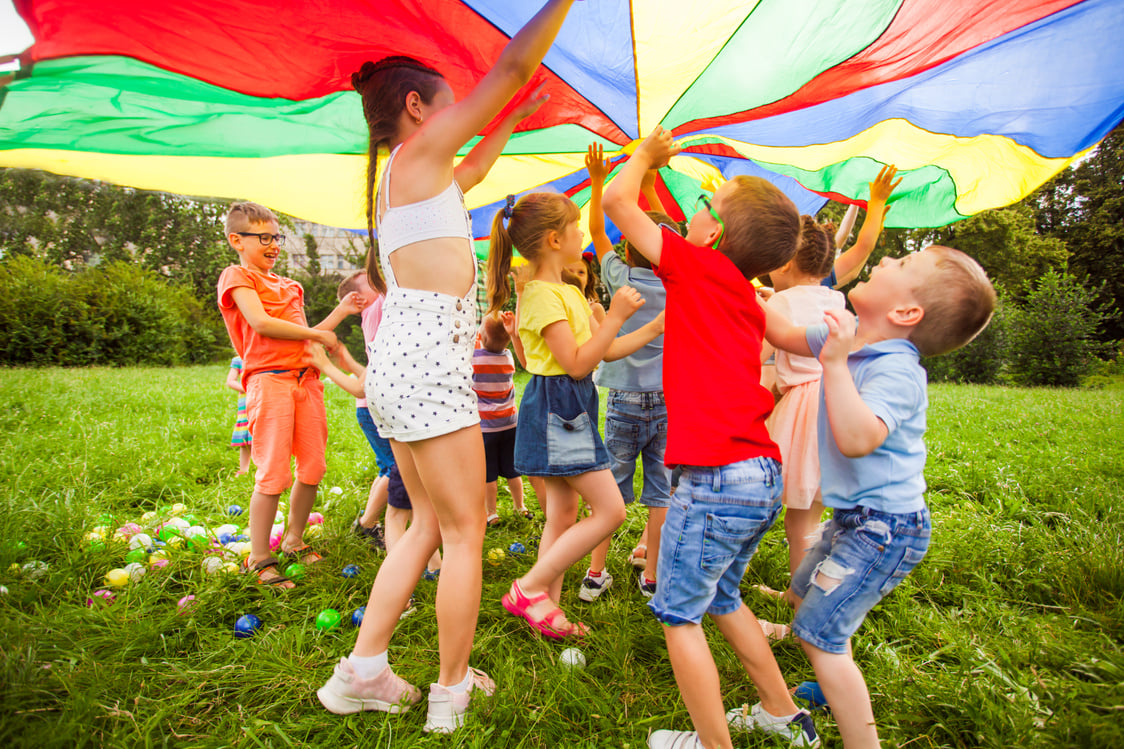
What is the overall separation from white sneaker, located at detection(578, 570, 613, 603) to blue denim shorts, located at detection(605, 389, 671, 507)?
410 millimetres

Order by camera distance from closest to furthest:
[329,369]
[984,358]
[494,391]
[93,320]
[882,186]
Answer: [329,369]
[882,186]
[494,391]
[984,358]
[93,320]

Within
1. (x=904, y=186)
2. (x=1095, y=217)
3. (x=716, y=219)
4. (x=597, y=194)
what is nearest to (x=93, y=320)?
(x=597, y=194)

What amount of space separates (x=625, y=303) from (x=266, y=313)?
1.84 m

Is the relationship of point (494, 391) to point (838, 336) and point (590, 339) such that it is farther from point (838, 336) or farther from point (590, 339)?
point (838, 336)

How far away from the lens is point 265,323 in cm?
259

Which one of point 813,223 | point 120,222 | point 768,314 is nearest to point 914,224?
point 813,223

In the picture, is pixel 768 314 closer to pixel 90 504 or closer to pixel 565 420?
pixel 565 420

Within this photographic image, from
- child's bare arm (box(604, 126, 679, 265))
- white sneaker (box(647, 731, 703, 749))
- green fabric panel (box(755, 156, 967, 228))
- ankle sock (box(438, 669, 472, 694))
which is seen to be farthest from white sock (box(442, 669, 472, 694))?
green fabric panel (box(755, 156, 967, 228))

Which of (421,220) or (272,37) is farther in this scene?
(272,37)

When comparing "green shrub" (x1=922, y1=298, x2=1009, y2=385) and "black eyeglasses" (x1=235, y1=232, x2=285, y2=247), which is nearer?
"black eyeglasses" (x1=235, y1=232, x2=285, y2=247)

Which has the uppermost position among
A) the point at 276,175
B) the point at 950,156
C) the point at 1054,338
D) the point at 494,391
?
the point at 950,156

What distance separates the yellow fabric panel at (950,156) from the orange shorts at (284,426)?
7.79ft

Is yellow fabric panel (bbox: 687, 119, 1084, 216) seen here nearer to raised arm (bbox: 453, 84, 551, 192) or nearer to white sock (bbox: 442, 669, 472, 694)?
raised arm (bbox: 453, 84, 551, 192)

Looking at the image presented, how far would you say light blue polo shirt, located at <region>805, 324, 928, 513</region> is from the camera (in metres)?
1.45
